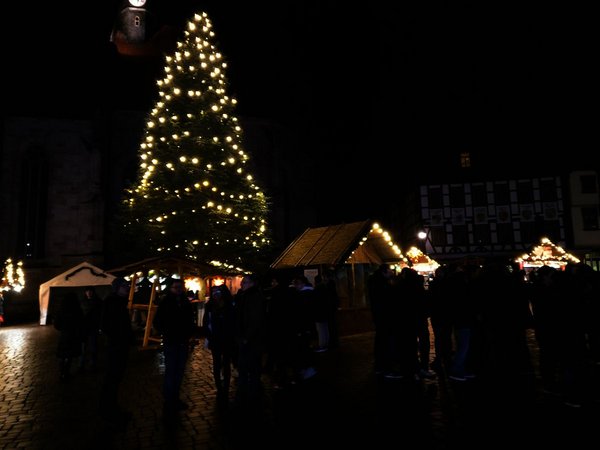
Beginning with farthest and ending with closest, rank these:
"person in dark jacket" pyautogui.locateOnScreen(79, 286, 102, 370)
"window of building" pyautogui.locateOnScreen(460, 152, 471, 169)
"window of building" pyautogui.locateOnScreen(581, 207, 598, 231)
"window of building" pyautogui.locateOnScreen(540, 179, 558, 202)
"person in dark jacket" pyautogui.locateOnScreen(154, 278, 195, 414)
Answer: "window of building" pyautogui.locateOnScreen(460, 152, 471, 169) < "window of building" pyautogui.locateOnScreen(540, 179, 558, 202) < "window of building" pyautogui.locateOnScreen(581, 207, 598, 231) < "person in dark jacket" pyautogui.locateOnScreen(79, 286, 102, 370) < "person in dark jacket" pyautogui.locateOnScreen(154, 278, 195, 414)

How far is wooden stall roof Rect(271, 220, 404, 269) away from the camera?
43.7 ft

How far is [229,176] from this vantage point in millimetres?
18172

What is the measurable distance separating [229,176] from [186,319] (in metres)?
12.4

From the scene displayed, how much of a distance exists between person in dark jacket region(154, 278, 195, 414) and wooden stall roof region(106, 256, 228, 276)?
627 centimetres

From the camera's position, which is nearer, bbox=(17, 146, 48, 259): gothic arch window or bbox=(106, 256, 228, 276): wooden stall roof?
bbox=(106, 256, 228, 276): wooden stall roof

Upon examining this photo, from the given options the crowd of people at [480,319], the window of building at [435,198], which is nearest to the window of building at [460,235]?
the window of building at [435,198]

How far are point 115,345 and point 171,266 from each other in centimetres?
741

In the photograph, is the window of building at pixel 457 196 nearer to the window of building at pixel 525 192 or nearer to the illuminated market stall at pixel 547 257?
the window of building at pixel 525 192

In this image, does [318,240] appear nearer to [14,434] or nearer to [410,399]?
[410,399]

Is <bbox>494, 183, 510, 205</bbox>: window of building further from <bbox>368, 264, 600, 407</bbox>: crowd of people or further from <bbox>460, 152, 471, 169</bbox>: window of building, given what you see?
<bbox>368, 264, 600, 407</bbox>: crowd of people

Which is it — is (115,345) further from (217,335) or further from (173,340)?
(217,335)

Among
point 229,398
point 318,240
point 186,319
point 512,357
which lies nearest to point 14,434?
point 186,319

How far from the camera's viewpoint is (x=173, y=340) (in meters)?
6.14

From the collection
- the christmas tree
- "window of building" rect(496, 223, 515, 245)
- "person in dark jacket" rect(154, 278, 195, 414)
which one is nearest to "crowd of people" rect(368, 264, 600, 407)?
"person in dark jacket" rect(154, 278, 195, 414)
